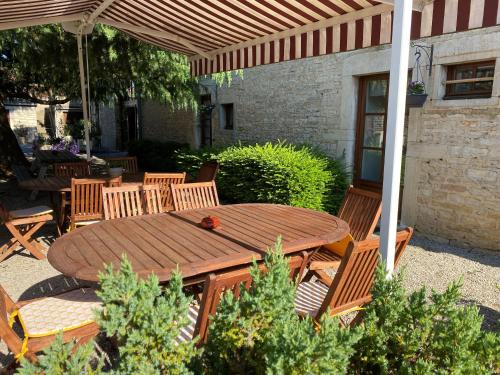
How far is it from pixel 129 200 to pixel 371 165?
429cm

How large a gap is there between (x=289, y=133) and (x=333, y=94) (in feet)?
4.63

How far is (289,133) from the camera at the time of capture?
7852 millimetres

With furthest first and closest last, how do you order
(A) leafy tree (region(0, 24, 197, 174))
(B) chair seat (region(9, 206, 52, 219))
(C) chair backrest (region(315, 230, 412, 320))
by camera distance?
(A) leafy tree (region(0, 24, 197, 174)) → (B) chair seat (region(9, 206, 52, 219)) → (C) chair backrest (region(315, 230, 412, 320))

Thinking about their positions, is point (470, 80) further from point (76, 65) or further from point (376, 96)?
point (76, 65)

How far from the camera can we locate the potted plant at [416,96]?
5.20 meters

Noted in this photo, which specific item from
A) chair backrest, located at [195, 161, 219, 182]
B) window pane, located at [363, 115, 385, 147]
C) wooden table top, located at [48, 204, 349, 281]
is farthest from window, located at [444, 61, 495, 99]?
chair backrest, located at [195, 161, 219, 182]

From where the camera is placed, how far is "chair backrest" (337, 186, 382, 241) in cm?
349

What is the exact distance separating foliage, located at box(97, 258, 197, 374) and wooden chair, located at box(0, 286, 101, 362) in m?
0.76

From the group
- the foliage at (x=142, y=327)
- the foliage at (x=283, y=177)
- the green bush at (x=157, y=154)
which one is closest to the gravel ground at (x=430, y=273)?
the foliage at (x=283, y=177)

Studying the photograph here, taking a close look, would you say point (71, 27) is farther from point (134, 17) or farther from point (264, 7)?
point (264, 7)

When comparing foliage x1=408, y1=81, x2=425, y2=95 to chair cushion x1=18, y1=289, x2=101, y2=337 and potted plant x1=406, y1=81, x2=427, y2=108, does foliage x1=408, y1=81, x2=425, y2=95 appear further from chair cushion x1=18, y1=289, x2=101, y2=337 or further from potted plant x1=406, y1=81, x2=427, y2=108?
chair cushion x1=18, y1=289, x2=101, y2=337

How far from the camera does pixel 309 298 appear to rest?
2.64m

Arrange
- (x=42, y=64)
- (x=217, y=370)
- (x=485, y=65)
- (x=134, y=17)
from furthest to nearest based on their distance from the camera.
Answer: (x=42, y=64) → (x=485, y=65) → (x=134, y=17) → (x=217, y=370)

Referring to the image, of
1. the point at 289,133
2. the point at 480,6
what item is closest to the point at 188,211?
the point at 480,6
